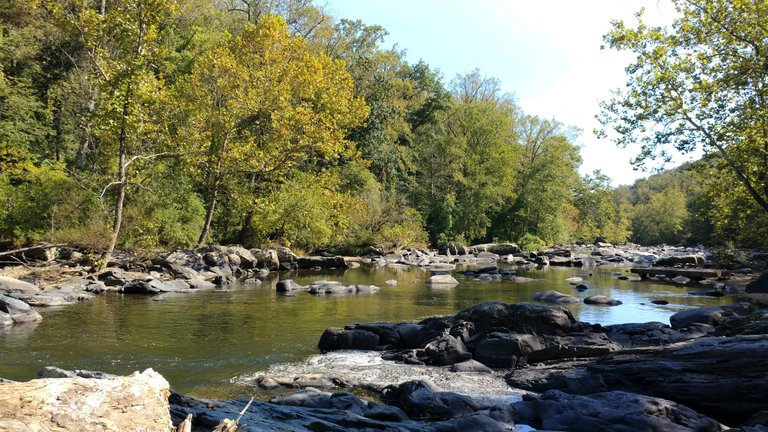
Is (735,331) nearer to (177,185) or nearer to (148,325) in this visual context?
(148,325)

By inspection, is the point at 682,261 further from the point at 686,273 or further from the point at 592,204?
the point at 592,204

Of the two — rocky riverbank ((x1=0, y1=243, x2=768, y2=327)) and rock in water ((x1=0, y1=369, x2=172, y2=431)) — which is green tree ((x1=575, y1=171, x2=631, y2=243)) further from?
rock in water ((x1=0, y1=369, x2=172, y2=431))

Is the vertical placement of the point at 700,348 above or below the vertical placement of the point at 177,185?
below

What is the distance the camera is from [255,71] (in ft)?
89.9

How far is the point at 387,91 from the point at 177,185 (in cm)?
2411

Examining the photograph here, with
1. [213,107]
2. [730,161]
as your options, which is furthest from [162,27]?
[730,161]

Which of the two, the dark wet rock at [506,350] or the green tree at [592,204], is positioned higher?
the green tree at [592,204]

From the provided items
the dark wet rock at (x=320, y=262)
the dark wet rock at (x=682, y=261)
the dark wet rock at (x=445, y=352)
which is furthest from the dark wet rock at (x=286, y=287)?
the dark wet rock at (x=682, y=261)

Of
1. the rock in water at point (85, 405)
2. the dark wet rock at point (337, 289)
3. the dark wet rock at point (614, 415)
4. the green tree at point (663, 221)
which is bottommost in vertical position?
the dark wet rock at point (614, 415)

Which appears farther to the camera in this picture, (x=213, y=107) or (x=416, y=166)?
(x=416, y=166)

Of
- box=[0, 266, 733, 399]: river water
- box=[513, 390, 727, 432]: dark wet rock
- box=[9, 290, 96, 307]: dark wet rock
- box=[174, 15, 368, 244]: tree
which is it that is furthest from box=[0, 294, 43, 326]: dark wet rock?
box=[174, 15, 368, 244]: tree

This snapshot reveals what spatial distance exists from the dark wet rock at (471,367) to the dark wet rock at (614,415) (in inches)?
89.0

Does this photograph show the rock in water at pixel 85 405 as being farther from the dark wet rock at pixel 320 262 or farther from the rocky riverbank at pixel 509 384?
the dark wet rock at pixel 320 262

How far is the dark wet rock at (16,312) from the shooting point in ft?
40.2
